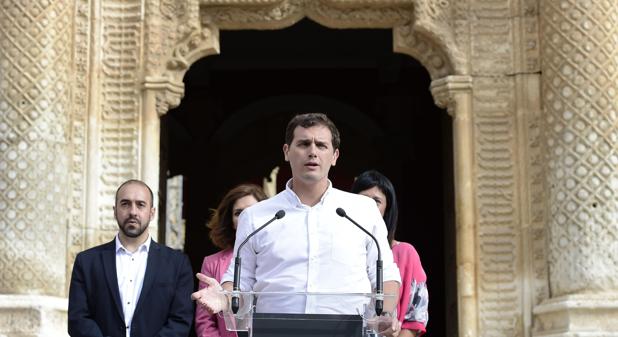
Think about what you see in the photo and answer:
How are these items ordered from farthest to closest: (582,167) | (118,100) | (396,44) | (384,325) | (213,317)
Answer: (396,44) < (118,100) < (582,167) < (213,317) < (384,325)

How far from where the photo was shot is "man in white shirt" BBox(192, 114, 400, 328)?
445 cm

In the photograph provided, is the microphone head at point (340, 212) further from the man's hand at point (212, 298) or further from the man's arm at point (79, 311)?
the man's arm at point (79, 311)

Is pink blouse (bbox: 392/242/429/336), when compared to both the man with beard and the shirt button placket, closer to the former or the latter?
the man with beard

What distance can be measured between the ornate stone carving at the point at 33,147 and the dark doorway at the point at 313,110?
5.05m

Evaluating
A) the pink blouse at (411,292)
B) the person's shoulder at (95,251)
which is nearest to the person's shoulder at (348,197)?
the pink blouse at (411,292)

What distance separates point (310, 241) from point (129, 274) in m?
1.62

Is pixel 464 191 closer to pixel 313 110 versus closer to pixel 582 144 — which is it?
pixel 582 144

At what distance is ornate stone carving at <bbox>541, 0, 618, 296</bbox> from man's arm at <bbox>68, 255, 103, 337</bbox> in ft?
12.5

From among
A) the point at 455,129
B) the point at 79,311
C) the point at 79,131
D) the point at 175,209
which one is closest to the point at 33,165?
the point at 79,131

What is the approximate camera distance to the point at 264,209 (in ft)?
15.4

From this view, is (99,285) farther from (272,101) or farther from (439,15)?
(272,101)

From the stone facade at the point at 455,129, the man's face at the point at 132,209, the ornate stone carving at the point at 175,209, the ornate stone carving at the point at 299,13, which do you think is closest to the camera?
the man's face at the point at 132,209

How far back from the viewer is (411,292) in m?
5.98

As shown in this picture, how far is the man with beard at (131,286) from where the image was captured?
18.7 feet
